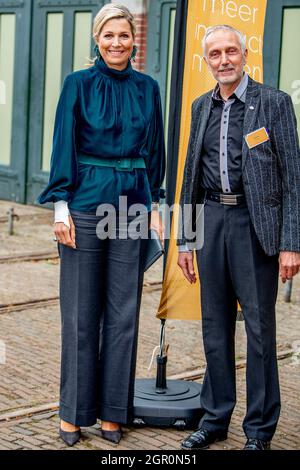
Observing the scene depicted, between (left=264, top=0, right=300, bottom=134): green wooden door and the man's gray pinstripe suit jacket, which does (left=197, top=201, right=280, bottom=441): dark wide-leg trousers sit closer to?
the man's gray pinstripe suit jacket

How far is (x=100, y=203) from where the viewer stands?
4789 millimetres

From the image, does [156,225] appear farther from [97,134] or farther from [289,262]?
[289,262]

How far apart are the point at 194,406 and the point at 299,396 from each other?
975 mm

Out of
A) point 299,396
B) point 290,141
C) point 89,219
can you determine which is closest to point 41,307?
point 299,396

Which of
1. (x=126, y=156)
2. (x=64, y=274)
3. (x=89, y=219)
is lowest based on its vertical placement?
(x=64, y=274)

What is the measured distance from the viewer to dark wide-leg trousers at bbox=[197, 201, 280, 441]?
464 cm

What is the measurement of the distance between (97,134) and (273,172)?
90 cm

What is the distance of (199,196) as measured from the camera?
486cm

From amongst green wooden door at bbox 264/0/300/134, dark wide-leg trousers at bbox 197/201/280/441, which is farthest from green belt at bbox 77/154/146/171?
green wooden door at bbox 264/0/300/134

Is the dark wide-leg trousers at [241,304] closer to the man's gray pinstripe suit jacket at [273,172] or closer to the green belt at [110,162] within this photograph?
the man's gray pinstripe suit jacket at [273,172]

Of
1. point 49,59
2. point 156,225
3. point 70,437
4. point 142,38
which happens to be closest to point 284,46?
point 142,38

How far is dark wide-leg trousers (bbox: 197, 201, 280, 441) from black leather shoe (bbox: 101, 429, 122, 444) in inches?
21.7

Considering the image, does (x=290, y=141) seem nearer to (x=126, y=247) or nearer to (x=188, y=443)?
(x=126, y=247)

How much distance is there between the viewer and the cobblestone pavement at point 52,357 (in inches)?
198
